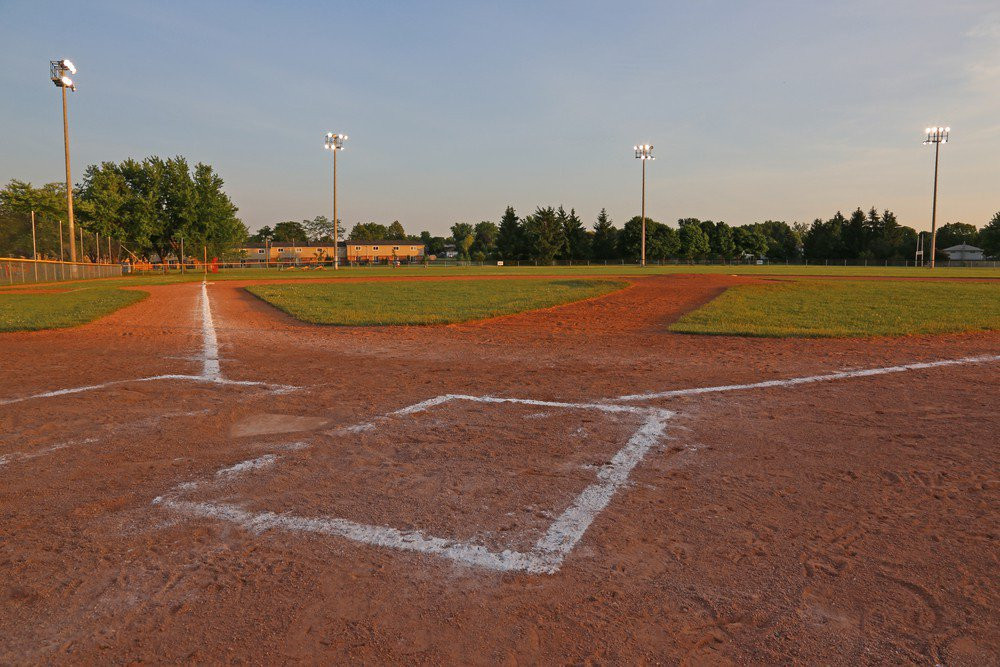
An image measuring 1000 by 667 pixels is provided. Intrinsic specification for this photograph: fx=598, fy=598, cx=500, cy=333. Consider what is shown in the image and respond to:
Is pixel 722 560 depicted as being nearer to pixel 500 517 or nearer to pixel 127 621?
pixel 500 517

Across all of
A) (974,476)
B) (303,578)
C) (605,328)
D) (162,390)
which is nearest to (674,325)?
(605,328)

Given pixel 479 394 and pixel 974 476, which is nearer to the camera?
pixel 974 476

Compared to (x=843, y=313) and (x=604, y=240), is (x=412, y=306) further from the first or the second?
(x=604, y=240)

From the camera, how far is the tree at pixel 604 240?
277 ft

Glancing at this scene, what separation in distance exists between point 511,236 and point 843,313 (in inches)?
2888

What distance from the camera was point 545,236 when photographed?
80.9 meters

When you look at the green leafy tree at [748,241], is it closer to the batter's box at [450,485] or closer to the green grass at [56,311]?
the green grass at [56,311]

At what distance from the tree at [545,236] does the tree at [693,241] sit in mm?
22575

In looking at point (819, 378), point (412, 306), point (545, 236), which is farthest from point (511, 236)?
point (819, 378)

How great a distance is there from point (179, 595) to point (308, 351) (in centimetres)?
611

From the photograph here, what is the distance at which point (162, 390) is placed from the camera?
5.51m

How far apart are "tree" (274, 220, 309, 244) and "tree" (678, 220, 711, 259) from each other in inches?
3792

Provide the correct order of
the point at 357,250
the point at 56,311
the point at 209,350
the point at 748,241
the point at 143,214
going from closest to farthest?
the point at 209,350 < the point at 56,311 < the point at 143,214 < the point at 748,241 < the point at 357,250

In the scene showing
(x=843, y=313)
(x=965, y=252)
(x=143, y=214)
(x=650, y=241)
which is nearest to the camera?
(x=843, y=313)
